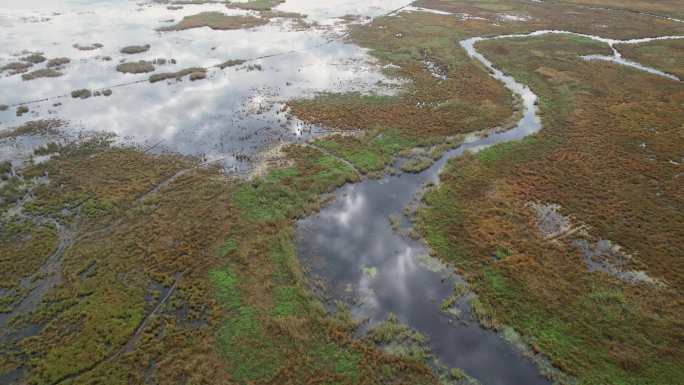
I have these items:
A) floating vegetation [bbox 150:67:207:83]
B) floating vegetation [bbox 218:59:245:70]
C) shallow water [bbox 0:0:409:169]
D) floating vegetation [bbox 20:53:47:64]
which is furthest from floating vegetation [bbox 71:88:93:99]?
floating vegetation [bbox 218:59:245:70]

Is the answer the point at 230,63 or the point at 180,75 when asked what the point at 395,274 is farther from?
the point at 230,63

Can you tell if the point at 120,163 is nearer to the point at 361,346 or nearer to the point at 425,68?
the point at 361,346

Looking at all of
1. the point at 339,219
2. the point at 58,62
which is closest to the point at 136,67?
the point at 58,62

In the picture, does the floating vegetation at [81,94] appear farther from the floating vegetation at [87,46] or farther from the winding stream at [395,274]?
the winding stream at [395,274]

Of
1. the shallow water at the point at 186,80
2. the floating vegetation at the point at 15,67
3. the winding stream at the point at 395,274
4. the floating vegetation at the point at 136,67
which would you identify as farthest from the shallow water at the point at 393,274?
the floating vegetation at the point at 15,67

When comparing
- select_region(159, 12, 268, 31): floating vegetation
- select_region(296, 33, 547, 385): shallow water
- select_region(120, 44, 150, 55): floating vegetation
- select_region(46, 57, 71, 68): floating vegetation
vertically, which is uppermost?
select_region(159, 12, 268, 31): floating vegetation

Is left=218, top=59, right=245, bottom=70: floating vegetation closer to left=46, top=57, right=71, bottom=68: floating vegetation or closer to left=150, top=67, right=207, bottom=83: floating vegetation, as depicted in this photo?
left=150, top=67, right=207, bottom=83: floating vegetation
